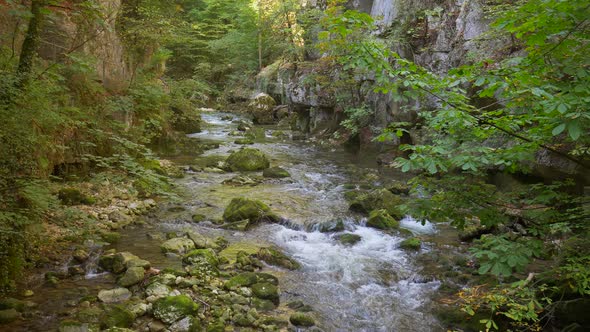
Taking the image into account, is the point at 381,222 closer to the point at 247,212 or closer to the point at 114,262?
the point at 247,212

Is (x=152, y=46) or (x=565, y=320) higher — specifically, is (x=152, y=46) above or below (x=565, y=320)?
above

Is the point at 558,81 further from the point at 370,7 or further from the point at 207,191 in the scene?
the point at 370,7

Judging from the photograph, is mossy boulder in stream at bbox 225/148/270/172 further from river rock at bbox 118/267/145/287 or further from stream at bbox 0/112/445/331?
river rock at bbox 118/267/145/287

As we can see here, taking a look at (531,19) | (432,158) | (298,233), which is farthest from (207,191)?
(531,19)

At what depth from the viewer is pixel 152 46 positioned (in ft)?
42.7

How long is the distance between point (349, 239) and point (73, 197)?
6217mm

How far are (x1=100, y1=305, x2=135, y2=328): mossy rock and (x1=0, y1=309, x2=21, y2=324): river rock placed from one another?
1024mm

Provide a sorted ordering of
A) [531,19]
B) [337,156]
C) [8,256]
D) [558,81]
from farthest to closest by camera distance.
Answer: [337,156]
[8,256]
[558,81]
[531,19]

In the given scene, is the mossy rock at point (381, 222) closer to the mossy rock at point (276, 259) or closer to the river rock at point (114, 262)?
the mossy rock at point (276, 259)

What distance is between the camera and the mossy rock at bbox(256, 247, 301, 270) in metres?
7.39

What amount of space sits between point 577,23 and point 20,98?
18.2ft

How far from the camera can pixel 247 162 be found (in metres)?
15.0

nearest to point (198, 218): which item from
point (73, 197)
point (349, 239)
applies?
point (73, 197)

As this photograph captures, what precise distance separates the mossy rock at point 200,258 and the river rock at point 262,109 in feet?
72.0
